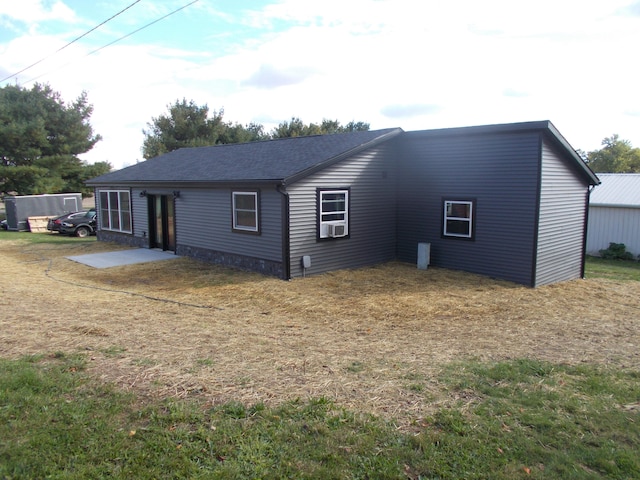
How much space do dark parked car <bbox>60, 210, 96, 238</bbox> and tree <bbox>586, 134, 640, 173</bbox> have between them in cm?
4267

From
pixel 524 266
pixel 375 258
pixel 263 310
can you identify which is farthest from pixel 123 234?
pixel 524 266

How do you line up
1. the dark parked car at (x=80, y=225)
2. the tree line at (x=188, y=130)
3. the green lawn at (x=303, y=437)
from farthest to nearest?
the tree line at (x=188, y=130), the dark parked car at (x=80, y=225), the green lawn at (x=303, y=437)

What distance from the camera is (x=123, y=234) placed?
18406 mm

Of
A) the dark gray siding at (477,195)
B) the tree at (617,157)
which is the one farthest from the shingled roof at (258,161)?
the tree at (617,157)

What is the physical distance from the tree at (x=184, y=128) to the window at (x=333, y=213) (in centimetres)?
2905

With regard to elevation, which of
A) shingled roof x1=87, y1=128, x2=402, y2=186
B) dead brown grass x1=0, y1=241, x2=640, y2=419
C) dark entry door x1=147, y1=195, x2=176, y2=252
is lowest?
dead brown grass x1=0, y1=241, x2=640, y2=419

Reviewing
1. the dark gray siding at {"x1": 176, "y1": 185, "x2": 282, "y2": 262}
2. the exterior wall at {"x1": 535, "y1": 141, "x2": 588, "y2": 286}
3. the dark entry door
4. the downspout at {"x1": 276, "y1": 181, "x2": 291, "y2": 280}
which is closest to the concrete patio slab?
the dark entry door

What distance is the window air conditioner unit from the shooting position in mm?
12391

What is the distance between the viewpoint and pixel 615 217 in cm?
2047

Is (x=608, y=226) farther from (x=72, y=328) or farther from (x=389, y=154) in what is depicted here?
(x=72, y=328)

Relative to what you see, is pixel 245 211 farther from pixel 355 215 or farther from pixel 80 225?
pixel 80 225

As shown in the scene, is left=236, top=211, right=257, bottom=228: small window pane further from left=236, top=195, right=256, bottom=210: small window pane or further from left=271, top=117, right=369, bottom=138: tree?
left=271, top=117, right=369, bottom=138: tree

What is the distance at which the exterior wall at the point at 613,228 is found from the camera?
2000cm

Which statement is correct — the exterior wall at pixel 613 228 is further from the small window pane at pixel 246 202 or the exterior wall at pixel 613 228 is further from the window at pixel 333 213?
the small window pane at pixel 246 202
